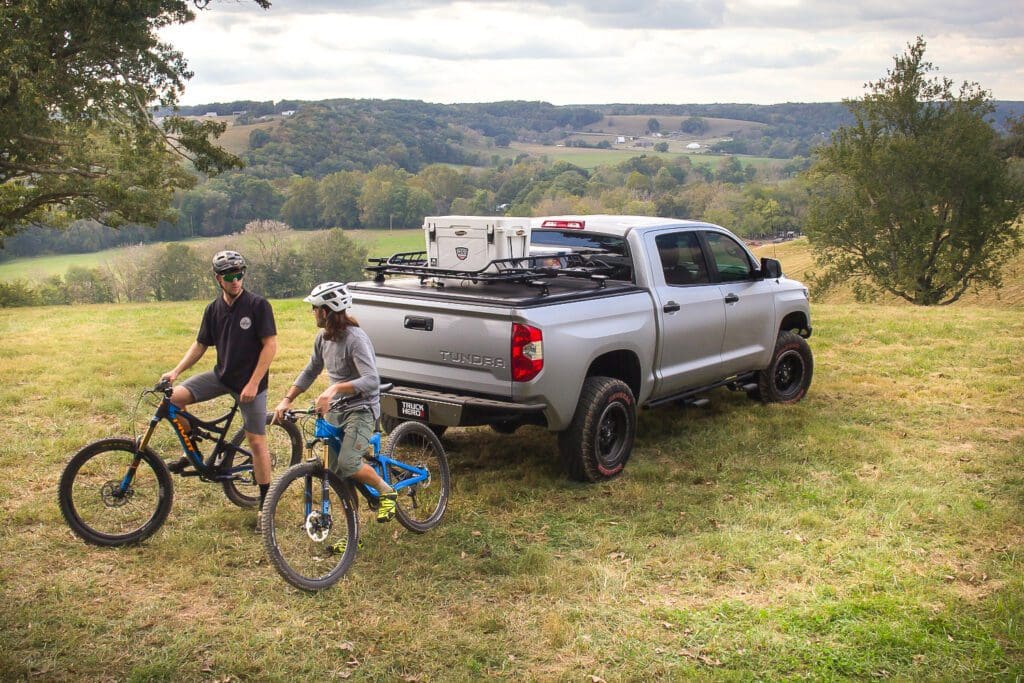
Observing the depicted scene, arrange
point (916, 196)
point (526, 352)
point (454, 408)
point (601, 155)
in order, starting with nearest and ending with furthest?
point (526, 352), point (454, 408), point (916, 196), point (601, 155)

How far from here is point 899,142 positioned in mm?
33406

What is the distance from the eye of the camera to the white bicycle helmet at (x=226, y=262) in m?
5.50

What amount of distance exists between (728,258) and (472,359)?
341cm

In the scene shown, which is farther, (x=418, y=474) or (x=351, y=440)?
(x=418, y=474)

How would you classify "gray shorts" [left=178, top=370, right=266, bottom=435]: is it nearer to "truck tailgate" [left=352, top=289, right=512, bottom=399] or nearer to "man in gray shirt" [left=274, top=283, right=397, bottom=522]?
"man in gray shirt" [left=274, top=283, right=397, bottom=522]

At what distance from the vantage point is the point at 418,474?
601 centimetres

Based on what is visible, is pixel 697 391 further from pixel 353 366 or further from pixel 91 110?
pixel 91 110

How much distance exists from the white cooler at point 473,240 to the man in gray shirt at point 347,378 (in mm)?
1955

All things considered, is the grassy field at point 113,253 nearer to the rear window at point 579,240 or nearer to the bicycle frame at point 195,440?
the rear window at point 579,240

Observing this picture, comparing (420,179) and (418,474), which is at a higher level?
(420,179)

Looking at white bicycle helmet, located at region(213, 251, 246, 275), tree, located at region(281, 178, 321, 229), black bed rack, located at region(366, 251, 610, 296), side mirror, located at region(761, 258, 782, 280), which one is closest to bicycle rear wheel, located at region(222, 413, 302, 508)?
white bicycle helmet, located at region(213, 251, 246, 275)

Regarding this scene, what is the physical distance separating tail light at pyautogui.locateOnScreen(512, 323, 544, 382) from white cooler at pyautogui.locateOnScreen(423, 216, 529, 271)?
3.33 feet

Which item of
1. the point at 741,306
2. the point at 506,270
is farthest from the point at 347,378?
the point at 741,306

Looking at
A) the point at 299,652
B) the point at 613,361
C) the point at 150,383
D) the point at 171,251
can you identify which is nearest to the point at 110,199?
the point at 150,383
